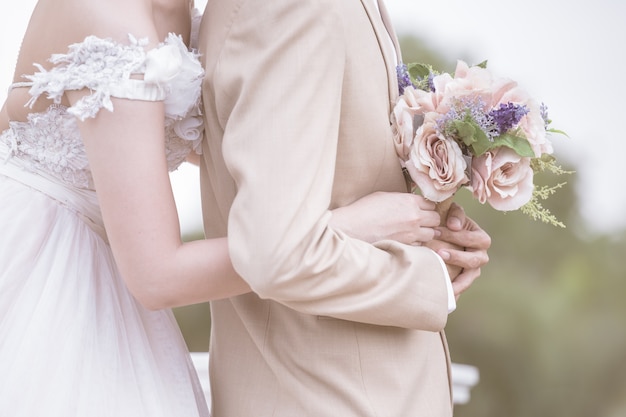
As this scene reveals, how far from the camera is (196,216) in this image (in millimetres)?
7469

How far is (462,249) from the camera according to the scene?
69.1 inches

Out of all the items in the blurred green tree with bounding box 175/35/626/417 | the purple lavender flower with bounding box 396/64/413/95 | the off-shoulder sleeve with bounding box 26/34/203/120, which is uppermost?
the off-shoulder sleeve with bounding box 26/34/203/120

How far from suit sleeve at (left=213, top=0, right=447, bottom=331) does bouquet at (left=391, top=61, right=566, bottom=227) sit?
0.20 m

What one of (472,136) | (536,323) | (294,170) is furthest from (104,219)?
(536,323)

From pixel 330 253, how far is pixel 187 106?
1.42 feet

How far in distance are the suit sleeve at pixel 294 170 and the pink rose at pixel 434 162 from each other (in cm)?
19

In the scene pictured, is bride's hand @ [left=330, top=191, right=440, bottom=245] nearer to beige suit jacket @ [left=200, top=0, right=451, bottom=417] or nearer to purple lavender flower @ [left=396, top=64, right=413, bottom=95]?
beige suit jacket @ [left=200, top=0, right=451, bottom=417]

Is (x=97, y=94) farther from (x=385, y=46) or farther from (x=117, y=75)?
(x=385, y=46)

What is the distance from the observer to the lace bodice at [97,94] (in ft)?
4.86

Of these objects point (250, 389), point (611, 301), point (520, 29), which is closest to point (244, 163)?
point (250, 389)

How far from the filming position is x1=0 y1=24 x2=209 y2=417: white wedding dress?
4.98 ft

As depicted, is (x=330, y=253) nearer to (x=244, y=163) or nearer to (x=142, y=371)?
(x=244, y=163)

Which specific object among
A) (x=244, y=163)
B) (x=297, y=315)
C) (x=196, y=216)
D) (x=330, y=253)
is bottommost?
(x=196, y=216)

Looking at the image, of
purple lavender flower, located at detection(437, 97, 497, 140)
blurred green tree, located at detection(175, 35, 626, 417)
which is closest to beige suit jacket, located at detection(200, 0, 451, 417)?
purple lavender flower, located at detection(437, 97, 497, 140)
